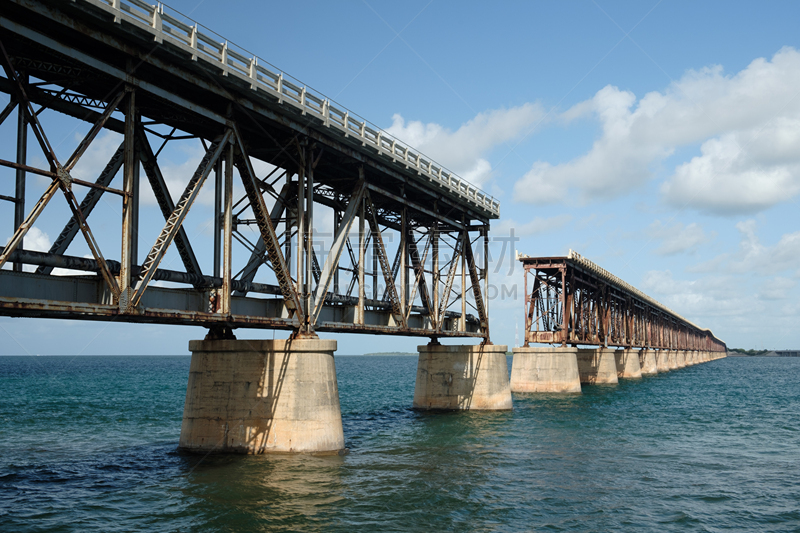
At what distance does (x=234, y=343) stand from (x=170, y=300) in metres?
3.84

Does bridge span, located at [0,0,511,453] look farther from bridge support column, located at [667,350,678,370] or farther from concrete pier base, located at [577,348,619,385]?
bridge support column, located at [667,350,678,370]

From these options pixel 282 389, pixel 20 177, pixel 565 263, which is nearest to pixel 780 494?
pixel 282 389

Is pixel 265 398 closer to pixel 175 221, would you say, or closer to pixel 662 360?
pixel 175 221

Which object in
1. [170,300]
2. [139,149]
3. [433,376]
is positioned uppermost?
[139,149]

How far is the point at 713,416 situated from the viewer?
47000 mm

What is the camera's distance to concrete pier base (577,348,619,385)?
7994cm

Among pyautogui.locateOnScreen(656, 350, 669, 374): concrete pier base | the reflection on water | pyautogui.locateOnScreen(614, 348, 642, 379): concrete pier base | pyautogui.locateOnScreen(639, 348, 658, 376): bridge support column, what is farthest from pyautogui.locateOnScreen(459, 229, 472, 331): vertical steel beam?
pyautogui.locateOnScreen(656, 350, 669, 374): concrete pier base

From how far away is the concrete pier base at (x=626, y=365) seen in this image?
10000cm

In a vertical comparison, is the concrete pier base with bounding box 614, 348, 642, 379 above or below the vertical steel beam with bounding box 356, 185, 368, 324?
below

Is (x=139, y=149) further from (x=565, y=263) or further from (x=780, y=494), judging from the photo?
(x=565, y=263)

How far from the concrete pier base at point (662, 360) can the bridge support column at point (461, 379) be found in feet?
341

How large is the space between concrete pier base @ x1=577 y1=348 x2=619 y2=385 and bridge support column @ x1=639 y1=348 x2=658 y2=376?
126 feet

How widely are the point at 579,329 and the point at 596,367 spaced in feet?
26.1

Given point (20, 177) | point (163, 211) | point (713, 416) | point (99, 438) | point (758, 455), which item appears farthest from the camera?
point (713, 416)
